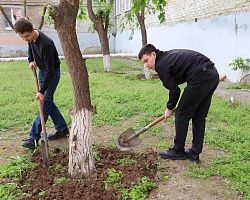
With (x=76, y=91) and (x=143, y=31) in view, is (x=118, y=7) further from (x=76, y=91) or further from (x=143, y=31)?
(x=76, y=91)

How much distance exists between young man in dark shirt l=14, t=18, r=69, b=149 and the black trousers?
155 cm

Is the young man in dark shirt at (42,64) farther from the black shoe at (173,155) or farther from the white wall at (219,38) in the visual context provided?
the white wall at (219,38)

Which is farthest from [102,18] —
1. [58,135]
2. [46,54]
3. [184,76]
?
[184,76]

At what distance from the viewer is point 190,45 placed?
11.3 metres

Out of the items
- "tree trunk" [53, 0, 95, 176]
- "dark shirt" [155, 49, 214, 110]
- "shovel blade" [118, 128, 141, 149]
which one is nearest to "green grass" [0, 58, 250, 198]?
"shovel blade" [118, 128, 141, 149]

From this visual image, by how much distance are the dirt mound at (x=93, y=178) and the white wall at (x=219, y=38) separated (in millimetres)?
5311

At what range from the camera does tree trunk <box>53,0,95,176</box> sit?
3.14m

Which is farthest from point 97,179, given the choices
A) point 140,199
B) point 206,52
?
point 206,52

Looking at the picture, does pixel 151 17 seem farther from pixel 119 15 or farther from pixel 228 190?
pixel 228 190

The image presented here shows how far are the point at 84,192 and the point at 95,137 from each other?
160 centimetres

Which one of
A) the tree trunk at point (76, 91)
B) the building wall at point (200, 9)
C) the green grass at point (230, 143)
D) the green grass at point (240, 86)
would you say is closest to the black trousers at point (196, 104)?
the green grass at point (230, 143)

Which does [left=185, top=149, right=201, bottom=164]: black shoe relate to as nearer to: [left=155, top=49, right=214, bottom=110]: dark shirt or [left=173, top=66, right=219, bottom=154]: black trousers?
[left=173, top=66, right=219, bottom=154]: black trousers

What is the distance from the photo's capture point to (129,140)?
4.27m

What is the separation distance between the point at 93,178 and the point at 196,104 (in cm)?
132
